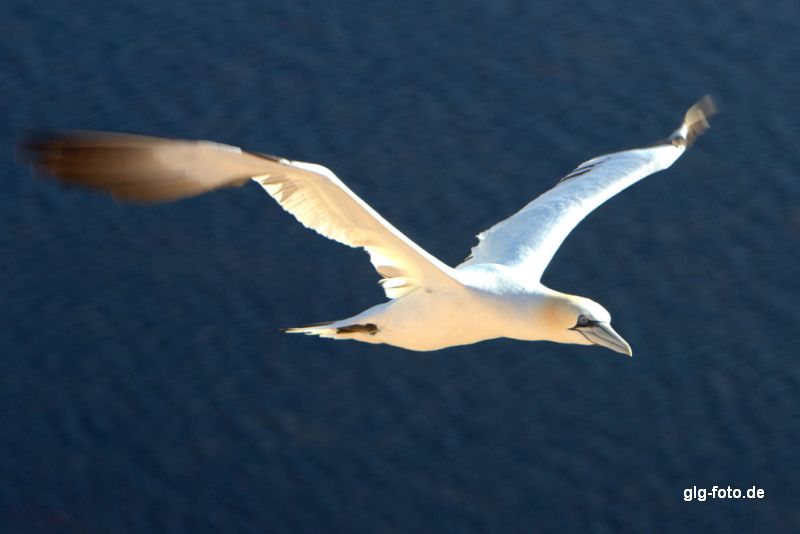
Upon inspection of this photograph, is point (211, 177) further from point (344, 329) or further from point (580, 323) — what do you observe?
point (580, 323)

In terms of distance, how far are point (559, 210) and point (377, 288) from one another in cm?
462

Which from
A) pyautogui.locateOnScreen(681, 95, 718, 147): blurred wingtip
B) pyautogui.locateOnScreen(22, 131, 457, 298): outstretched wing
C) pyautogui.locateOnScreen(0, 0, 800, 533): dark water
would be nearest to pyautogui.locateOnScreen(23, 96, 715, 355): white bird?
pyautogui.locateOnScreen(22, 131, 457, 298): outstretched wing

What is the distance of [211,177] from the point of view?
1249 cm

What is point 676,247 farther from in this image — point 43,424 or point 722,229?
point 43,424

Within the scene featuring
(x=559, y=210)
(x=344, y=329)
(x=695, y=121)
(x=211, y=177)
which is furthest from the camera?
(x=695, y=121)

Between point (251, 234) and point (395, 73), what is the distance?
336 cm

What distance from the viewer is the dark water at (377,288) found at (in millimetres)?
18594

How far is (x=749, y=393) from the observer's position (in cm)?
1914

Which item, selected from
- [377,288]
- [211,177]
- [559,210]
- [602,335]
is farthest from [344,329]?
[377,288]

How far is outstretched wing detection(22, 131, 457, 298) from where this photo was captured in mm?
11711

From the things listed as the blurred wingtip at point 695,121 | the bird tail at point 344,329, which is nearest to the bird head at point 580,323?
the bird tail at point 344,329

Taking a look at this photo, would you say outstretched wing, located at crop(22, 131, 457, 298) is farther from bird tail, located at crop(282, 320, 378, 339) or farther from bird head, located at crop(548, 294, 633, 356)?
bird head, located at crop(548, 294, 633, 356)

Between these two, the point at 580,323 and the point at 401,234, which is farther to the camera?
the point at 580,323

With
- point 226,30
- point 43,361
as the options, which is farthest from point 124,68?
point 43,361
